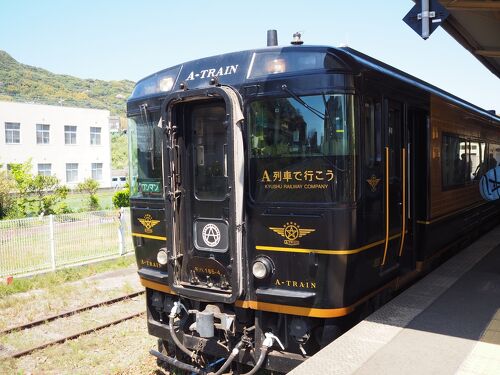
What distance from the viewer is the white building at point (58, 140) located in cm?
3712

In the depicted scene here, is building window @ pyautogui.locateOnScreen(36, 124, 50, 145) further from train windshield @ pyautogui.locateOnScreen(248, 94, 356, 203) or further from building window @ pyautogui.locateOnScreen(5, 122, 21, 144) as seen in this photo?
train windshield @ pyautogui.locateOnScreen(248, 94, 356, 203)

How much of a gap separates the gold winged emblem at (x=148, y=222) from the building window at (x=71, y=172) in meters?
38.7

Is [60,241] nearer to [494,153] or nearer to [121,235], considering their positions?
[121,235]

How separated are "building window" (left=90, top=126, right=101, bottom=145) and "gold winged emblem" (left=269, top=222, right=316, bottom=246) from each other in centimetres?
4153

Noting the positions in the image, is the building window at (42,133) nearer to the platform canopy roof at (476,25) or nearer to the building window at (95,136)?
the building window at (95,136)

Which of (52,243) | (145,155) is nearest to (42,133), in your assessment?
(52,243)

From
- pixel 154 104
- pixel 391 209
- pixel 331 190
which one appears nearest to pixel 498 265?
pixel 391 209

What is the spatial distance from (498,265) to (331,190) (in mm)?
4496

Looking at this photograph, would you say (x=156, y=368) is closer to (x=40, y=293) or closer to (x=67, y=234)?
(x=40, y=293)

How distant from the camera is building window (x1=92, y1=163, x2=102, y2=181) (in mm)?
44188

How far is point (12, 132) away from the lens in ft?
122

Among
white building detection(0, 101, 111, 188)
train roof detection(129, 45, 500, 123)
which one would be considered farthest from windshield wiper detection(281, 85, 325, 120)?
white building detection(0, 101, 111, 188)

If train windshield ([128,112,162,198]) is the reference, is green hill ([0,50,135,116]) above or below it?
above

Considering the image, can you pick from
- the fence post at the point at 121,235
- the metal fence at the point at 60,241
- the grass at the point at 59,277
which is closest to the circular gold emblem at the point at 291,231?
the grass at the point at 59,277
